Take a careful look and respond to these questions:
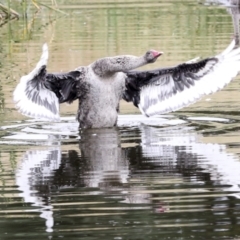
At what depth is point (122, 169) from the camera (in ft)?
27.1

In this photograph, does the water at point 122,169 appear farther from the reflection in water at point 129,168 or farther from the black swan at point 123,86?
the black swan at point 123,86

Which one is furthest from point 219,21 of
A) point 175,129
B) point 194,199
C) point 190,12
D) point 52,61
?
point 194,199

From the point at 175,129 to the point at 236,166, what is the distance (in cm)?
217

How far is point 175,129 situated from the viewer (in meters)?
10.3

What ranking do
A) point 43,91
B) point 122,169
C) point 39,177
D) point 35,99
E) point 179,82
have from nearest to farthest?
point 39,177
point 122,169
point 35,99
point 43,91
point 179,82

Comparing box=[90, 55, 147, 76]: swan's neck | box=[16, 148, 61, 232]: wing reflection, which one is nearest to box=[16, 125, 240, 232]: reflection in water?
box=[16, 148, 61, 232]: wing reflection

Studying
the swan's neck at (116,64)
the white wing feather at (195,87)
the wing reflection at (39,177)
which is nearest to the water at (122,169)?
the wing reflection at (39,177)

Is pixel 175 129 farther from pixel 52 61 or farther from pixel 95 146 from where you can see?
pixel 52 61

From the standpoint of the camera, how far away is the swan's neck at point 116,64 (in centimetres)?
1067

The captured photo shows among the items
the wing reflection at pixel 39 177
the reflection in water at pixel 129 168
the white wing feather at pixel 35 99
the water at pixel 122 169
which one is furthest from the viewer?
the white wing feather at pixel 35 99

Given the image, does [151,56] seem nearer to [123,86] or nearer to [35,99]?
[123,86]

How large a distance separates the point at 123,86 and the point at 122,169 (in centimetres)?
278

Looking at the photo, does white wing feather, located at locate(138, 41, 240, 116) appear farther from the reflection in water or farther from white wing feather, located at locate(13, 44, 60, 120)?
white wing feather, located at locate(13, 44, 60, 120)

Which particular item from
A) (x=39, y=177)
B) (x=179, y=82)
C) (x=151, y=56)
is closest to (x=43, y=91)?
(x=151, y=56)
